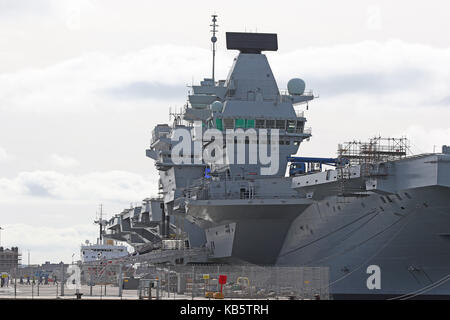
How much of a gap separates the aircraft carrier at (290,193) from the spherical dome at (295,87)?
48 mm

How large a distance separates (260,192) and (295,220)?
175 centimetres

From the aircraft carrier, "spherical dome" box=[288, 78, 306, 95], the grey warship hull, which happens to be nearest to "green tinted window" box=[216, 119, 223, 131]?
the aircraft carrier

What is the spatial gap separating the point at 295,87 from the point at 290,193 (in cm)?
1029

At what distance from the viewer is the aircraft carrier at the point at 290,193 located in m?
30.7

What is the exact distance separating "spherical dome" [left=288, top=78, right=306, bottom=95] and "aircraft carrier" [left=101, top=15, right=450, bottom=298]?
48 mm

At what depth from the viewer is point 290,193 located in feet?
120

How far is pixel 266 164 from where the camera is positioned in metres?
A: 42.1

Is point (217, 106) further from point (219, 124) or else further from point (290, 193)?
point (290, 193)

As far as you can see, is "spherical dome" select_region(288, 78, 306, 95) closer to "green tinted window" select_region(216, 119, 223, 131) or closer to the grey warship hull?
→ "green tinted window" select_region(216, 119, 223, 131)

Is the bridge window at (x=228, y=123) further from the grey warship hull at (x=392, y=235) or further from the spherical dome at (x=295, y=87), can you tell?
the grey warship hull at (x=392, y=235)

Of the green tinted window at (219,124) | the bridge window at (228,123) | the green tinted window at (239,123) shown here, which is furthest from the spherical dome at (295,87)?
the bridge window at (228,123)

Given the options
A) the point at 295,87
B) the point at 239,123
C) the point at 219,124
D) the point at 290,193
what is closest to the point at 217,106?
the point at 219,124

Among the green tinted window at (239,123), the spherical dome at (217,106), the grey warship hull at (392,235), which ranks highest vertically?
the spherical dome at (217,106)
